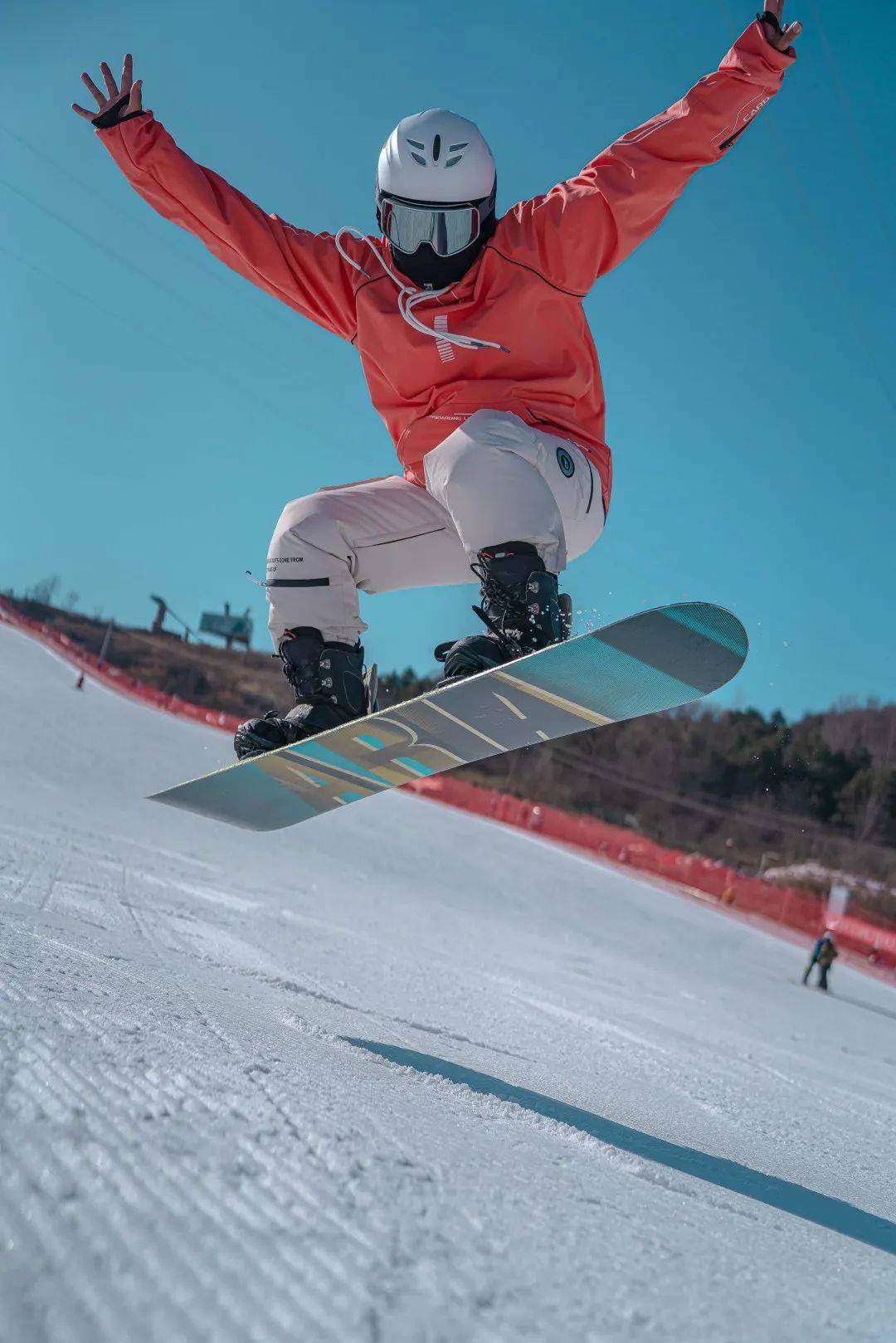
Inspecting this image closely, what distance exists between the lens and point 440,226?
2598mm

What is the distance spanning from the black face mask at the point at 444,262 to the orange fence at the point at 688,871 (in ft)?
54.6

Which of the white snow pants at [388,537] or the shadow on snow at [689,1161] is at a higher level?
the white snow pants at [388,537]

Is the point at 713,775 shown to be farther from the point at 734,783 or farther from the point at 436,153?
the point at 436,153

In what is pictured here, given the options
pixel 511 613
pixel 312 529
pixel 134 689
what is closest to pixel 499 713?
pixel 511 613

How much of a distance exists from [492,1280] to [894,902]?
117ft

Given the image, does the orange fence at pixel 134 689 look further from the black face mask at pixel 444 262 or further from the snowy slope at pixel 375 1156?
the black face mask at pixel 444 262

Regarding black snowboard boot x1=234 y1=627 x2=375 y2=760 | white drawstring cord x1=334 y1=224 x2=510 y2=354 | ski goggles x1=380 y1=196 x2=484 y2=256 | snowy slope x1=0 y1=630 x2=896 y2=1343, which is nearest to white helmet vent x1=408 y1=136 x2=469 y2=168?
ski goggles x1=380 y1=196 x2=484 y2=256

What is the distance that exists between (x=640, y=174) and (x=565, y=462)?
0.82 m

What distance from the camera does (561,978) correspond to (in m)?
5.68

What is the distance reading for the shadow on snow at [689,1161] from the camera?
1.35 metres

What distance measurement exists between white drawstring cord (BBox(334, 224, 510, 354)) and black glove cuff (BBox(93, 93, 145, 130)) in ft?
2.49

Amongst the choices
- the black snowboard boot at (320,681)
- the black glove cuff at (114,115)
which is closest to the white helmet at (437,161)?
the black glove cuff at (114,115)

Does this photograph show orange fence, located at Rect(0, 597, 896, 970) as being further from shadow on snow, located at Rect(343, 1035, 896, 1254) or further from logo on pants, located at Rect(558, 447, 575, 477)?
shadow on snow, located at Rect(343, 1035, 896, 1254)

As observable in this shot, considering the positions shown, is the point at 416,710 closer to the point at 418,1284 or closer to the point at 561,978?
the point at 418,1284
